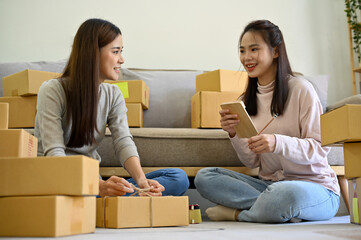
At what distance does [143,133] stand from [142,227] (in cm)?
70

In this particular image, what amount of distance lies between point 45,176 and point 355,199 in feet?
2.97

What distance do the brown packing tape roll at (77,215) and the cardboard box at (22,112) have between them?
1027mm

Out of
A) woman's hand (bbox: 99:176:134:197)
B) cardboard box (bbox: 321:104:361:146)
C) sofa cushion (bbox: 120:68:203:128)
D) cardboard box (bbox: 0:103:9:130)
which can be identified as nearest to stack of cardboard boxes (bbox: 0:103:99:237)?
cardboard box (bbox: 0:103:9:130)

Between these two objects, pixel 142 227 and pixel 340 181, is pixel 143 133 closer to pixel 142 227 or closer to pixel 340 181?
pixel 142 227

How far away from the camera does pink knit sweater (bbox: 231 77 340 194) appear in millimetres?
1453

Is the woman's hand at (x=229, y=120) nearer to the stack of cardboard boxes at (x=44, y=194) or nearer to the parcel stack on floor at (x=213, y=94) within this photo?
the parcel stack on floor at (x=213, y=94)

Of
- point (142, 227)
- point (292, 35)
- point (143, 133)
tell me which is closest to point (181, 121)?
point (143, 133)

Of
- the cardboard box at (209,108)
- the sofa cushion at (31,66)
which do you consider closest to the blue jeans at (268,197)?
the cardboard box at (209,108)

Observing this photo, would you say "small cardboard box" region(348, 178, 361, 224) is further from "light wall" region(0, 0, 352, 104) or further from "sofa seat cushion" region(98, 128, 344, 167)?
"light wall" region(0, 0, 352, 104)

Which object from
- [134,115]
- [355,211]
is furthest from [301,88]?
[134,115]

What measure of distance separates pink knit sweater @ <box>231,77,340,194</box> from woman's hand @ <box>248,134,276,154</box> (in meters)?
0.02

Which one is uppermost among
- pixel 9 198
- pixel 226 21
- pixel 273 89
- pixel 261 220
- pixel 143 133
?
pixel 226 21

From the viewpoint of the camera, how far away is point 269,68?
169 centimetres

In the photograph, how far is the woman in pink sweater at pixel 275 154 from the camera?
56.0 inches
